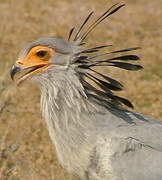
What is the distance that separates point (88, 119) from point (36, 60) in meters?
0.60

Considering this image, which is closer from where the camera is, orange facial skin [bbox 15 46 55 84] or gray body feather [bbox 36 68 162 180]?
gray body feather [bbox 36 68 162 180]

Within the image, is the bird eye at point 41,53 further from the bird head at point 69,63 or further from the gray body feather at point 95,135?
the gray body feather at point 95,135

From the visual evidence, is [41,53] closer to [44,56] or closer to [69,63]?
[44,56]

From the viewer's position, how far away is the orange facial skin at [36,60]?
521 cm

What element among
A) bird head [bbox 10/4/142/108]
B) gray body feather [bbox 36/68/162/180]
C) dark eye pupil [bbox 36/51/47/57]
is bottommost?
gray body feather [bbox 36/68/162/180]

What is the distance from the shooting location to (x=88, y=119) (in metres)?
5.12

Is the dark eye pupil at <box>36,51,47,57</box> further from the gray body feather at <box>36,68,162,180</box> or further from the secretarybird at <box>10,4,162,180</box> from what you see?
the gray body feather at <box>36,68,162,180</box>

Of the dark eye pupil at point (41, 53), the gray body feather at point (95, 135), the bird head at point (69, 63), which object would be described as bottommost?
the gray body feather at point (95, 135)

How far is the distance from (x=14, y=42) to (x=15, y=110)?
2516 mm

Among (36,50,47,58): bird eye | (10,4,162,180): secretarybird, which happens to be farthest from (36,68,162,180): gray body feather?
(36,50,47,58): bird eye

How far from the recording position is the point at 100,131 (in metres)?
5.00

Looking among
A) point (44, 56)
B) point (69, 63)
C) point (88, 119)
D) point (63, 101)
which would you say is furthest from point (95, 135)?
point (44, 56)

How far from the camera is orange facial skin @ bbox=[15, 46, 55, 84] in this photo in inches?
205

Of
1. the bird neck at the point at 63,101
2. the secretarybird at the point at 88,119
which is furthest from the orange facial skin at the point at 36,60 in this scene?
the bird neck at the point at 63,101
